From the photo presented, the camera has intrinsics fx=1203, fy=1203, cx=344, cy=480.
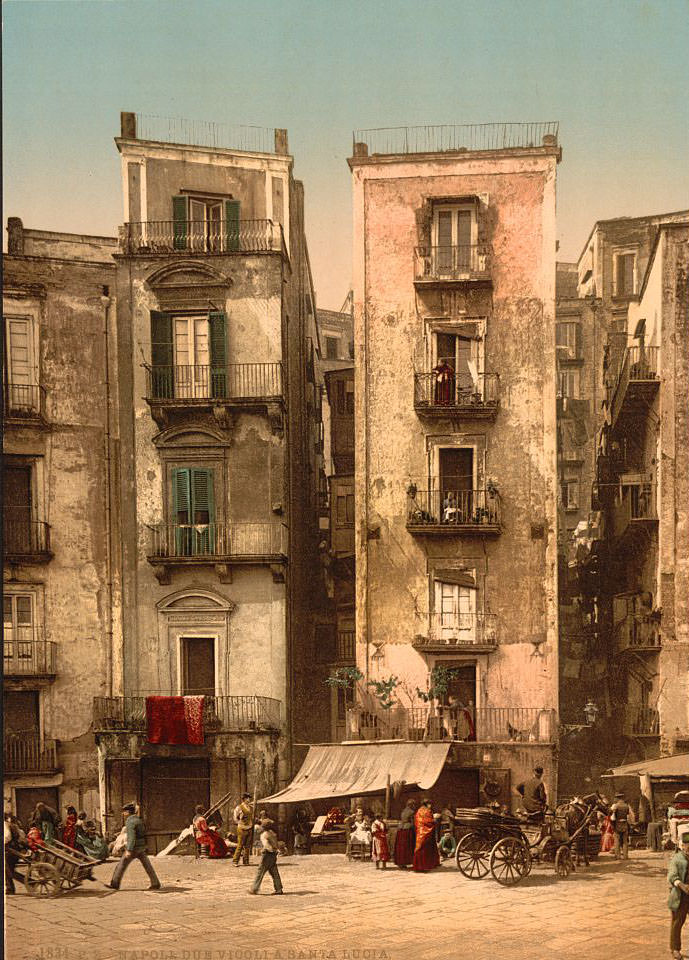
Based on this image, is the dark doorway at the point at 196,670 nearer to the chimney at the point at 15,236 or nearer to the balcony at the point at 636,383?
the chimney at the point at 15,236

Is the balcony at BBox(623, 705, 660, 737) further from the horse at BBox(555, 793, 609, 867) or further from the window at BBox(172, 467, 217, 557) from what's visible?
the window at BBox(172, 467, 217, 557)

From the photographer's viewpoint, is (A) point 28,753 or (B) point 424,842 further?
(A) point 28,753

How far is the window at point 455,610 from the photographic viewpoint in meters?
17.5

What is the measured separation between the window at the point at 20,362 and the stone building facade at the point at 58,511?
14 mm

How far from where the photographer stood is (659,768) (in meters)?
15.8

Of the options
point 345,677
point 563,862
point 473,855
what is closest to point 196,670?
point 345,677

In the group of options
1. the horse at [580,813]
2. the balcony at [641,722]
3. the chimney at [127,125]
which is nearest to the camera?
the horse at [580,813]

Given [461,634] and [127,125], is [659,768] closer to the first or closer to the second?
[461,634]

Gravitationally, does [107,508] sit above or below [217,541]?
above

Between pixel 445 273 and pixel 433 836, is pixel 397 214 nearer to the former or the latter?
pixel 445 273

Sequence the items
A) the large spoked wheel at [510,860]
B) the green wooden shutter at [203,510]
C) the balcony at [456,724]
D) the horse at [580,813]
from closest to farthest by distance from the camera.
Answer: the large spoked wheel at [510,860] → the horse at [580,813] → the balcony at [456,724] → the green wooden shutter at [203,510]

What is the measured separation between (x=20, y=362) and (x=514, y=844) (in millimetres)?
9076

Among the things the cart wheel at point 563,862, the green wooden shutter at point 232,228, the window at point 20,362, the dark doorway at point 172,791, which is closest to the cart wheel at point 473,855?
the cart wheel at point 563,862

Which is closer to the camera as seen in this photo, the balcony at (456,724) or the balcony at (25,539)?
the balcony at (25,539)
